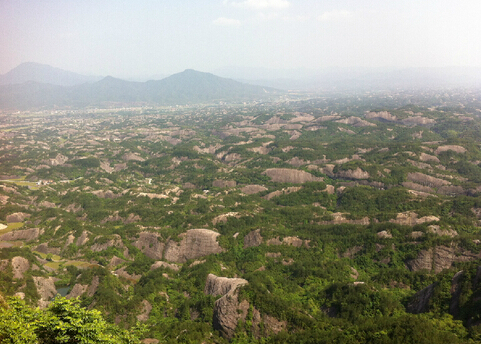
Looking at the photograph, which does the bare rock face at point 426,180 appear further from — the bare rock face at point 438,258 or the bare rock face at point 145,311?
the bare rock face at point 145,311

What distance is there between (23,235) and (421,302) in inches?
3293

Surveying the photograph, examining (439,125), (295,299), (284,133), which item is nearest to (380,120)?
(439,125)

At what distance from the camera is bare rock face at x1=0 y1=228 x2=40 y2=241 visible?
220ft

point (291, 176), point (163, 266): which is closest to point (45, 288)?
point (163, 266)

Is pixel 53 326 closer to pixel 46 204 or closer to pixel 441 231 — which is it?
pixel 441 231

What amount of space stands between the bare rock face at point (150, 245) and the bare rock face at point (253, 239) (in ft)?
63.1

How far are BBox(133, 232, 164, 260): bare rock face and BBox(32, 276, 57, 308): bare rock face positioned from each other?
17.3 metres

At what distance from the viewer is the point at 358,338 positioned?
25.8 meters

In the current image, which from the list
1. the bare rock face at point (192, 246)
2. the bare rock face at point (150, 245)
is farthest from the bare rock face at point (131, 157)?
the bare rock face at point (192, 246)

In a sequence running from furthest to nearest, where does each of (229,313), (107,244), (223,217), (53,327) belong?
(223,217) → (107,244) → (229,313) → (53,327)

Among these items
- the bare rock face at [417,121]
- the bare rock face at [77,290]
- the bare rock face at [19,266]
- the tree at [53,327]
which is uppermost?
the tree at [53,327]

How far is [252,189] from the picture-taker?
9112 centimetres

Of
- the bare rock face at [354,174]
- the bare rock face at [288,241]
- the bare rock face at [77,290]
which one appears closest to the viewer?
the bare rock face at [77,290]

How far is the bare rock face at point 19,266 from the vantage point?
48.1 metres
